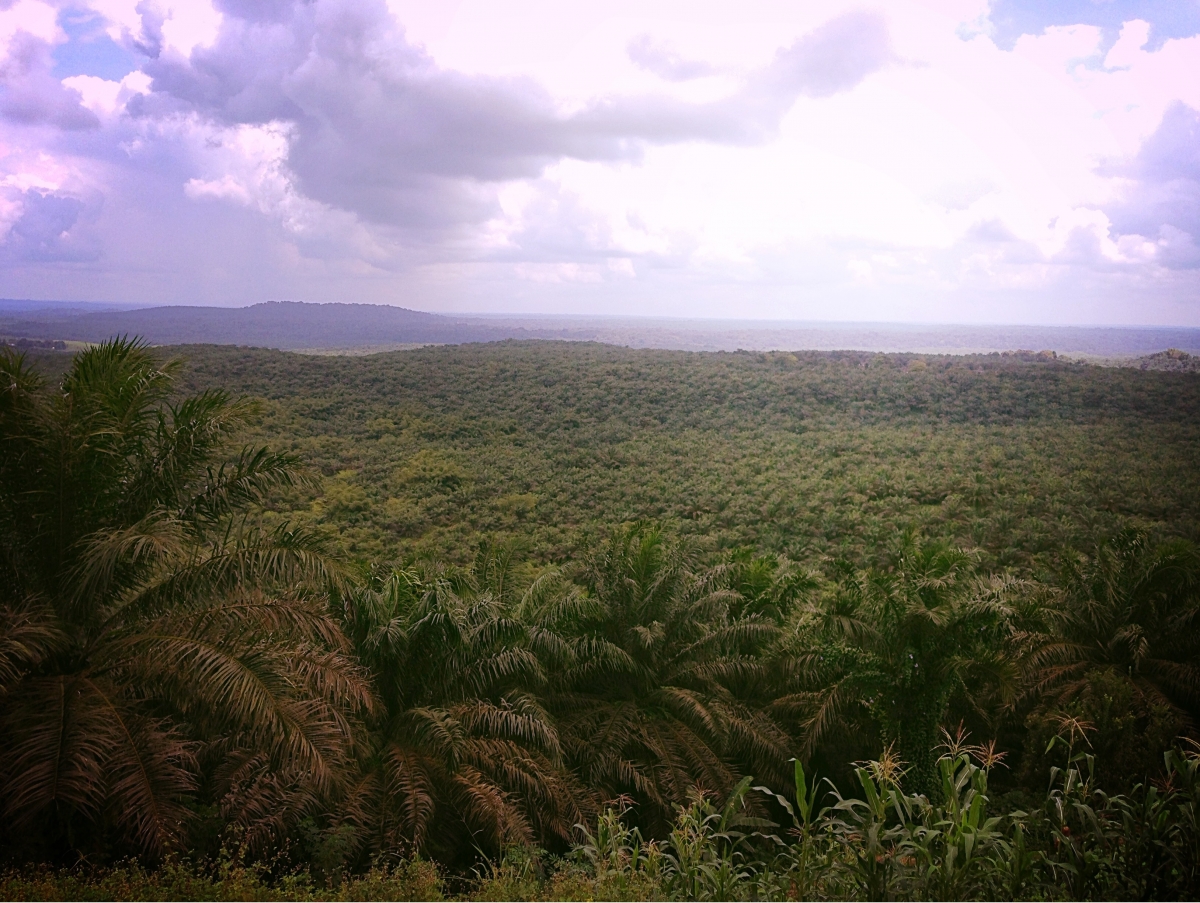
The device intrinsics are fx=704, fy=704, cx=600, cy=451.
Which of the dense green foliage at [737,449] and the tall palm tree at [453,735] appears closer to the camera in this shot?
the tall palm tree at [453,735]

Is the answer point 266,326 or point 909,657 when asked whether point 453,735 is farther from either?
point 266,326

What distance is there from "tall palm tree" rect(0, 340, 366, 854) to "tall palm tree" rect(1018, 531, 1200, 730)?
788cm

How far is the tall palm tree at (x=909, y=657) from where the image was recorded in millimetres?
7539

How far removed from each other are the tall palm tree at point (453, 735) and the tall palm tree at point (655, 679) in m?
0.60

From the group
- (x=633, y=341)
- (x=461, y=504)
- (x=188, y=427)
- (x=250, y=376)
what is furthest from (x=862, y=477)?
(x=633, y=341)

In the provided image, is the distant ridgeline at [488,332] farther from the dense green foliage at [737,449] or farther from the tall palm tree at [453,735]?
the tall palm tree at [453,735]

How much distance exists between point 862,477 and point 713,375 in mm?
16061

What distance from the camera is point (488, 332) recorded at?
2287 inches

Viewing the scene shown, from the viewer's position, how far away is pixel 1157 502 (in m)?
18.2

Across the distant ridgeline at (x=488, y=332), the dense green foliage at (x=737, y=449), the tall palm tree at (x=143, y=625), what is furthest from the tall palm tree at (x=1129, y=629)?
the distant ridgeline at (x=488, y=332)

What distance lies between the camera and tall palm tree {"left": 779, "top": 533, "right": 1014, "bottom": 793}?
297 inches

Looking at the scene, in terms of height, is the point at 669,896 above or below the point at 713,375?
below

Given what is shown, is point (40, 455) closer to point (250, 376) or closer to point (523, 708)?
point (523, 708)

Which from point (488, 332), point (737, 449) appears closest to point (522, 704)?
point (737, 449)
